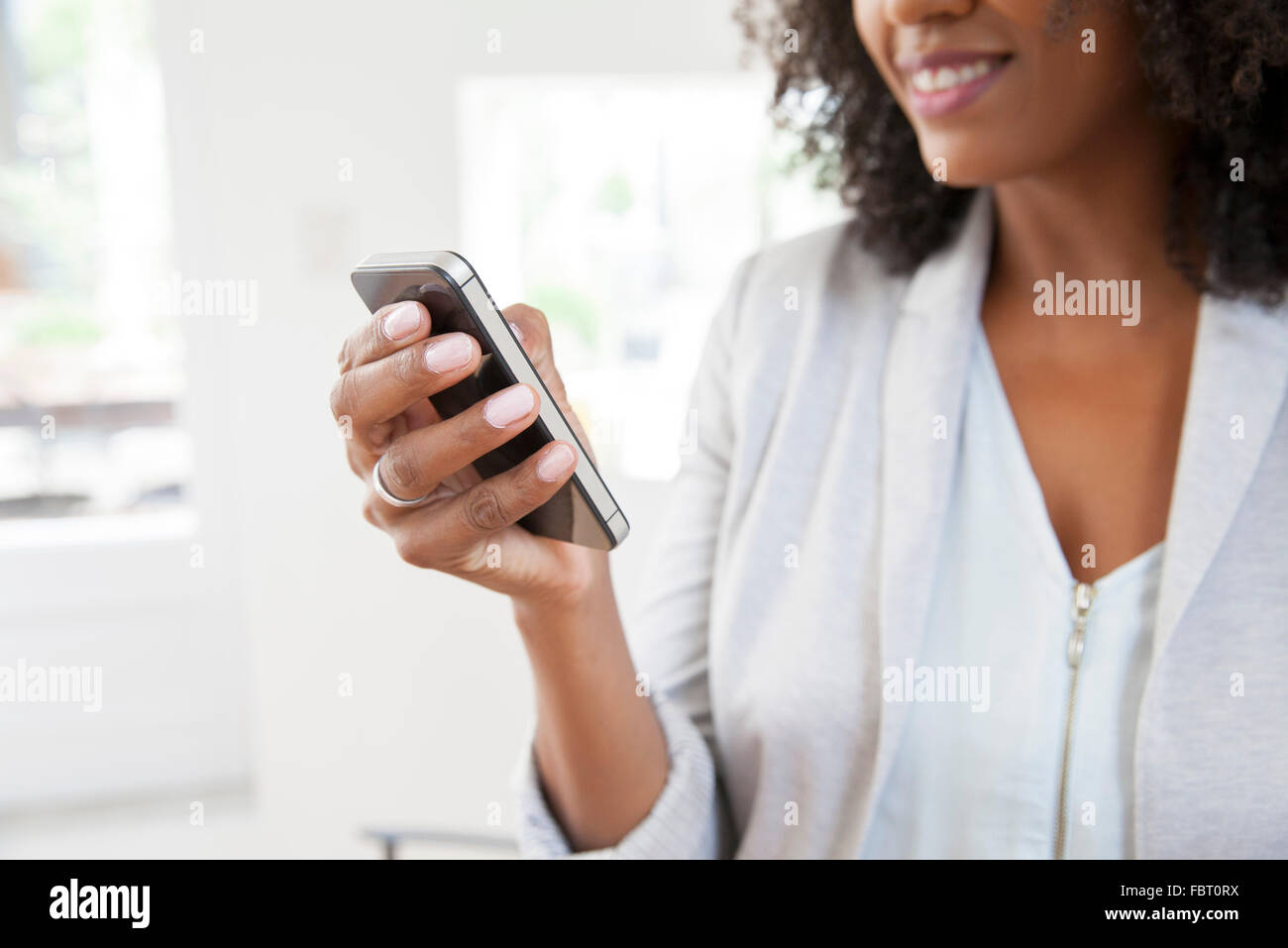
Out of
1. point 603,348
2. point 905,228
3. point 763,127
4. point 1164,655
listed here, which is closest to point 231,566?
point 603,348

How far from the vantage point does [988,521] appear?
2.61ft

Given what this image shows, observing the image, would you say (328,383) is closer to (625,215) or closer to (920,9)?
(625,215)

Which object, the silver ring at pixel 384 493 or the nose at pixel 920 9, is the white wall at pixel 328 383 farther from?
the silver ring at pixel 384 493

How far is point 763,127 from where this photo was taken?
2180 millimetres

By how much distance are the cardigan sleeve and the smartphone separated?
21 centimetres

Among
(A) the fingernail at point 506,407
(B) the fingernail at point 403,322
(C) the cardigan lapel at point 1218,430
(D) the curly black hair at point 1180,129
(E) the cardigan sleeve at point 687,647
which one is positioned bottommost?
(E) the cardigan sleeve at point 687,647

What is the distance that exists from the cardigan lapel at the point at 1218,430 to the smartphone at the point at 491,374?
38 centimetres

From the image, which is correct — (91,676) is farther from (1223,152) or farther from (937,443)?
(1223,152)

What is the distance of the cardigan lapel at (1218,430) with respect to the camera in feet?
2.30

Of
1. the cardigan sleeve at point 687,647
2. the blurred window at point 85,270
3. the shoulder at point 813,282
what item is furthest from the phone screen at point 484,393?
the blurred window at point 85,270

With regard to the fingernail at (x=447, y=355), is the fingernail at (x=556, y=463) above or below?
below

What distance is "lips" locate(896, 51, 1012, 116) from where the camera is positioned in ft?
2.48

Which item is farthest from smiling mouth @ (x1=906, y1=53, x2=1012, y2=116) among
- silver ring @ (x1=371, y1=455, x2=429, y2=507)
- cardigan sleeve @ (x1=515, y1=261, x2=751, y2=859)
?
silver ring @ (x1=371, y1=455, x2=429, y2=507)
